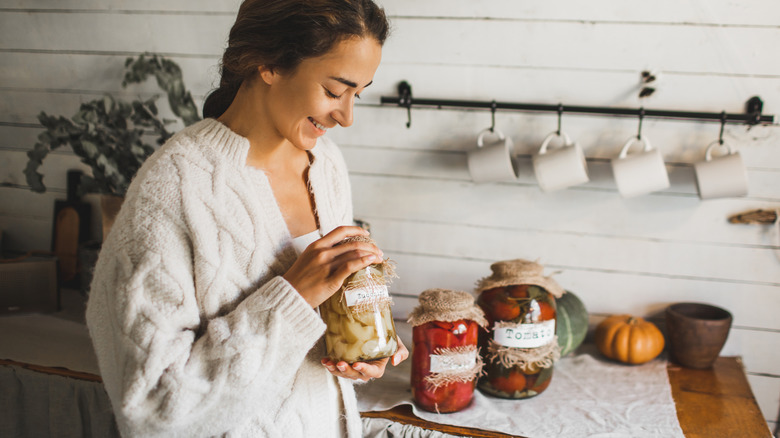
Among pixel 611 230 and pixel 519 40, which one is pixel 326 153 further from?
pixel 611 230

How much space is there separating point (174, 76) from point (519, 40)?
954 millimetres

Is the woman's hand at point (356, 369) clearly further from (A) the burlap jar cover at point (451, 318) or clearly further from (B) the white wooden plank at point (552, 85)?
(B) the white wooden plank at point (552, 85)

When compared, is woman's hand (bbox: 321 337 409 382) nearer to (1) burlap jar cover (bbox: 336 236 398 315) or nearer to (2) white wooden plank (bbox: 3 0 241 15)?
(1) burlap jar cover (bbox: 336 236 398 315)

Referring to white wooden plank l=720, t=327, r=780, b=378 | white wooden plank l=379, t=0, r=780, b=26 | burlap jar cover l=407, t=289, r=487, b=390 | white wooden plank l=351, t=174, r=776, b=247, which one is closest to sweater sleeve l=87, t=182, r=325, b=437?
burlap jar cover l=407, t=289, r=487, b=390

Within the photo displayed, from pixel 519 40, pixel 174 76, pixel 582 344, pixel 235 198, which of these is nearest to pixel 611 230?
pixel 582 344

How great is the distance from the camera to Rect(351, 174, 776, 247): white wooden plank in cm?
146

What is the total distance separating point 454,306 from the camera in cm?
118

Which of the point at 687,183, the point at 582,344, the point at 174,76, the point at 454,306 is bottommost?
the point at 582,344

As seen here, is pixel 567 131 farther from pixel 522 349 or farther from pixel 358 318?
pixel 358 318

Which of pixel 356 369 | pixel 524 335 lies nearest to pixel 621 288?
pixel 524 335

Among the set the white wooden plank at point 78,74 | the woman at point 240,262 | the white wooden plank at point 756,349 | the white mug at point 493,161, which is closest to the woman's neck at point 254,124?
the woman at point 240,262

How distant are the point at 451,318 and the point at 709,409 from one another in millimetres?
630

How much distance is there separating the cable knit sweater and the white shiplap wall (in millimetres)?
665

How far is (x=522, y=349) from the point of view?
4.12 feet
